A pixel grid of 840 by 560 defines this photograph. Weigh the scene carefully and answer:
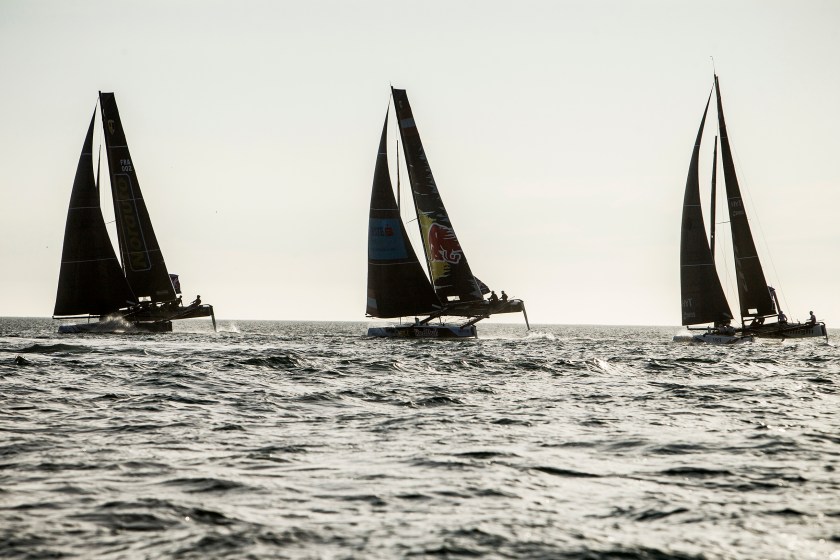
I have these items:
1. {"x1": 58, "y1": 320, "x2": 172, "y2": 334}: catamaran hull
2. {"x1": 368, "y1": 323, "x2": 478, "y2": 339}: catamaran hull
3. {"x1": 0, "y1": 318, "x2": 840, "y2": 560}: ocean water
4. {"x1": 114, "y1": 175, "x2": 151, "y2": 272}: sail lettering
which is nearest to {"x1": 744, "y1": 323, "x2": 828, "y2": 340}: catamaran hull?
{"x1": 368, "y1": 323, "x2": 478, "y2": 339}: catamaran hull

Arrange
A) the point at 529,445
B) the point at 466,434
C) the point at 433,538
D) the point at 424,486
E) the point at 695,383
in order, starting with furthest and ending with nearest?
the point at 695,383 → the point at 466,434 → the point at 529,445 → the point at 424,486 → the point at 433,538

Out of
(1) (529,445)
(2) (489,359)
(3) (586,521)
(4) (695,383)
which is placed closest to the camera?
(3) (586,521)

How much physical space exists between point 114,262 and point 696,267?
1459 inches

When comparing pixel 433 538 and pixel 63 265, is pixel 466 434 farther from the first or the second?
pixel 63 265

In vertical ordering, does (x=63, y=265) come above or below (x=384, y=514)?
above

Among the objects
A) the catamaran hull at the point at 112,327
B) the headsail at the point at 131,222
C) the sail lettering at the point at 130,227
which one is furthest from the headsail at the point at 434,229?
the sail lettering at the point at 130,227

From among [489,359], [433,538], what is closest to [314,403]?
[433,538]

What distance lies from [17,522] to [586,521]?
16.0 ft

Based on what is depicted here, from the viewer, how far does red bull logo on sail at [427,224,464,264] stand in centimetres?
5397

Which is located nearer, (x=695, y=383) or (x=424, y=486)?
(x=424, y=486)

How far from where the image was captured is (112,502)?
26.4ft

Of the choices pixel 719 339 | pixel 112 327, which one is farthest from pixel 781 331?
pixel 112 327

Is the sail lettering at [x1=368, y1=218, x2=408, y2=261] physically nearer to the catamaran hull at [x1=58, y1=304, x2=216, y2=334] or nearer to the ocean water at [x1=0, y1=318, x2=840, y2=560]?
the catamaran hull at [x1=58, y1=304, x2=216, y2=334]

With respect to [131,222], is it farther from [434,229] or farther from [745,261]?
[745,261]
